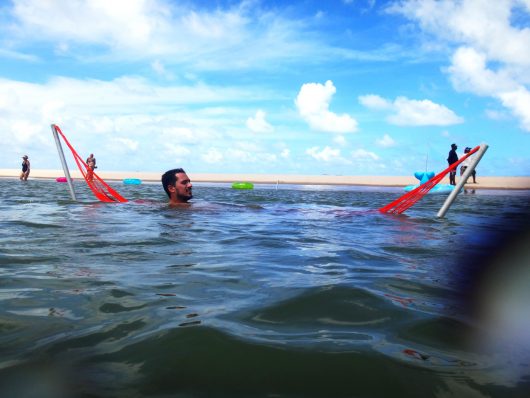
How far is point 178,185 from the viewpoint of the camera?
9.74 metres

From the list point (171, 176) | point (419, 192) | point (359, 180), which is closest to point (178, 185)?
point (171, 176)

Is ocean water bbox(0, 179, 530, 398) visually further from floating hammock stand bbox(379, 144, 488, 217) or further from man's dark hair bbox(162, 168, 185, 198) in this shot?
man's dark hair bbox(162, 168, 185, 198)

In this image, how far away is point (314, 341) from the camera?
2.19 meters

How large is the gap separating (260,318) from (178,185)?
7512 millimetres

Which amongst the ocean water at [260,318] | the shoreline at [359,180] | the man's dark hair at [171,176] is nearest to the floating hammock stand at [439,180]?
the ocean water at [260,318]

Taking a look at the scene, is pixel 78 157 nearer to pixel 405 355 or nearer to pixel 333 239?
pixel 333 239

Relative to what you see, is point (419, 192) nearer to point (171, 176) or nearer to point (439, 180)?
point (439, 180)

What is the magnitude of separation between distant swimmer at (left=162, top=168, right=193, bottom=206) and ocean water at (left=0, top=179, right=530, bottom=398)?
424cm

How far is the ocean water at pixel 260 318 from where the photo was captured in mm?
1786

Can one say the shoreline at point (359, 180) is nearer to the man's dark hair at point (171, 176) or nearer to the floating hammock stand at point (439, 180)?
the floating hammock stand at point (439, 180)

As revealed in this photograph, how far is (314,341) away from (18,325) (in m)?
1.73

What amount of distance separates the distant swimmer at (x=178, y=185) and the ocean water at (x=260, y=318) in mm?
4240

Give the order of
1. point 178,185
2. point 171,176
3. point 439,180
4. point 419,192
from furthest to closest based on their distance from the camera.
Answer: point 171,176 < point 178,185 < point 419,192 < point 439,180

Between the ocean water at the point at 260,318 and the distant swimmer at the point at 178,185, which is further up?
the distant swimmer at the point at 178,185
